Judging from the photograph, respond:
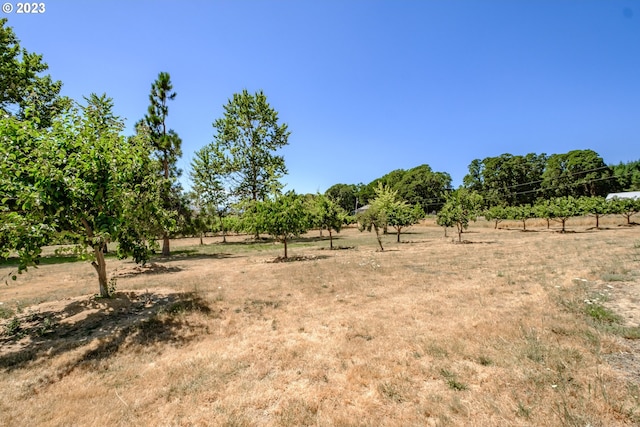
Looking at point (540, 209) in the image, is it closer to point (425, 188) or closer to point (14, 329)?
point (425, 188)

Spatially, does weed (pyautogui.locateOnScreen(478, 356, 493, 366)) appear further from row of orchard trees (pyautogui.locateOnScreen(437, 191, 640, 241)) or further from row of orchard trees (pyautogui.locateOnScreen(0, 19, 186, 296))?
row of orchard trees (pyautogui.locateOnScreen(437, 191, 640, 241))

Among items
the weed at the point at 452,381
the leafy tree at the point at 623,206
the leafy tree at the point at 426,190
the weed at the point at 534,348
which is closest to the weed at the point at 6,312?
the weed at the point at 452,381

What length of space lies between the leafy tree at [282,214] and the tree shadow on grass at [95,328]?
32.3 feet

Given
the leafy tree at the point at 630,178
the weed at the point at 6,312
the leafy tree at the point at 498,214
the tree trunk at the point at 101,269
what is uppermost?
the leafy tree at the point at 630,178

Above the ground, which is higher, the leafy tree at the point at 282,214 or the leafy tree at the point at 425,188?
the leafy tree at the point at 425,188

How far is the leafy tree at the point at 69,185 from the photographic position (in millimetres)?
6402

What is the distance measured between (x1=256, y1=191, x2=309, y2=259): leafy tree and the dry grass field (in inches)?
314

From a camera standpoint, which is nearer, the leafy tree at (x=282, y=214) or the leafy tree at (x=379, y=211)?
the leafy tree at (x=282, y=214)

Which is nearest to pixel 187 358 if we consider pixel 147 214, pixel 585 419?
pixel 147 214

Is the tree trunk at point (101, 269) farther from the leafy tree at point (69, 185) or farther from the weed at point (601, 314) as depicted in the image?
the weed at point (601, 314)

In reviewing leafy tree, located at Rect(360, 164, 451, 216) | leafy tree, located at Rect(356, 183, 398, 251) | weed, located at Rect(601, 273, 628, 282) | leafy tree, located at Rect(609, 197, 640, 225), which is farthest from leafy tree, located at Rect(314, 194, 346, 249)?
leafy tree, located at Rect(360, 164, 451, 216)

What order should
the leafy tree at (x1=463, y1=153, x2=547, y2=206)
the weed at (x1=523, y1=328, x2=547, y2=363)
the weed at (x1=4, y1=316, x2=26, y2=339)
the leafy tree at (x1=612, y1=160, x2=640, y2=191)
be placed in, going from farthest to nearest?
the leafy tree at (x1=463, y1=153, x2=547, y2=206) < the leafy tree at (x1=612, y1=160, x2=640, y2=191) < the weed at (x1=4, y1=316, x2=26, y2=339) < the weed at (x1=523, y1=328, x2=547, y2=363)

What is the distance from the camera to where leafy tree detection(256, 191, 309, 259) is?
63.2 feet

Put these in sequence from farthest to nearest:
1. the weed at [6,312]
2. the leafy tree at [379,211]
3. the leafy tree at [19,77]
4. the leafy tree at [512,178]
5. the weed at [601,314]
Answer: the leafy tree at [512,178], the leafy tree at [379,211], the leafy tree at [19,77], the weed at [6,312], the weed at [601,314]
